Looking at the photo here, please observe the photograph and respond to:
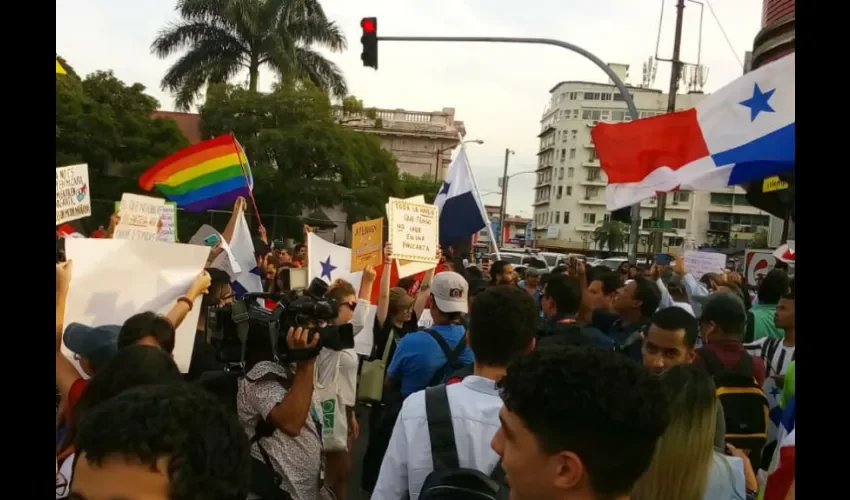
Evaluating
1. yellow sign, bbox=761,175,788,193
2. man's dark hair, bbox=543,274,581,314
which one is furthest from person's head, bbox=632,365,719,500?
yellow sign, bbox=761,175,788,193

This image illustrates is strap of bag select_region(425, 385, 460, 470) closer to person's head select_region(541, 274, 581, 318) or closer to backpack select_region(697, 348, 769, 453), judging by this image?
backpack select_region(697, 348, 769, 453)

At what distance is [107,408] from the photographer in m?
1.64

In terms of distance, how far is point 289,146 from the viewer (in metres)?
28.8

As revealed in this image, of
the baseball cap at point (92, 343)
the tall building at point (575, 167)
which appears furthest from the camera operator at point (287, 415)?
the tall building at point (575, 167)

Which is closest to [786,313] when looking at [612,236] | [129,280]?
[129,280]

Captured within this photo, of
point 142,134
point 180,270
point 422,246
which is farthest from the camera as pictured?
point 142,134

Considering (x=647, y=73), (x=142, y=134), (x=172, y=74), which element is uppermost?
(x=647, y=73)

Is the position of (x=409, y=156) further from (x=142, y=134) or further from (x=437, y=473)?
(x=437, y=473)

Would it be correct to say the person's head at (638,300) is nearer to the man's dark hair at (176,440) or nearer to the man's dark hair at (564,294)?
the man's dark hair at (564,294)

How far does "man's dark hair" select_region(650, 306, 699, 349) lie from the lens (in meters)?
3.38

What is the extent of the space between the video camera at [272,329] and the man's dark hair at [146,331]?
1.08ft

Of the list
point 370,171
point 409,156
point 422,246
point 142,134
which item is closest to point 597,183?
point 409,156
